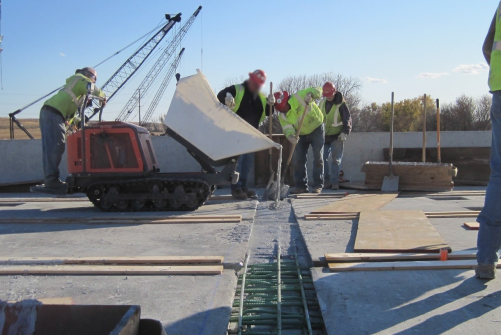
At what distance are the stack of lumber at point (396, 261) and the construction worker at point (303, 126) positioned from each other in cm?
420

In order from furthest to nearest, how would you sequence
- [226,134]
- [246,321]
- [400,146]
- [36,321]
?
1. [400,146]
2. [226,134]
3. [246,321]
4. [36,321]

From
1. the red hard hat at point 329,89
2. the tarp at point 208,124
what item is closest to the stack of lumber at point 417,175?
the red hard hat at point 329,89

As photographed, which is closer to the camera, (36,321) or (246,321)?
(36,321)

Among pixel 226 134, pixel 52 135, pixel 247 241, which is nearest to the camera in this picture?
pixel 247 241

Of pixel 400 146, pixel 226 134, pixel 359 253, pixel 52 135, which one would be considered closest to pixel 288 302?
pixel 359 253

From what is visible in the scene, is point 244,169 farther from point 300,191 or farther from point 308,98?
point 308,98

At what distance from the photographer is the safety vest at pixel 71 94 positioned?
7211mm

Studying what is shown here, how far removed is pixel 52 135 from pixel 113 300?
4.68 meters

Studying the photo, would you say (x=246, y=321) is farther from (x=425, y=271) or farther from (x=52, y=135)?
(x=52, y=135)

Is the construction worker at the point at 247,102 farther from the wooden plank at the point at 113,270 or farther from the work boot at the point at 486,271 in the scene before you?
the work boot at the point at 486,271

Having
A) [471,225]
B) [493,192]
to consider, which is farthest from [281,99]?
[493,192]

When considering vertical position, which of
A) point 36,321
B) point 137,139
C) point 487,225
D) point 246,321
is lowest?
point 246,321

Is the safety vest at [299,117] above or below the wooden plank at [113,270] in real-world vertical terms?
above

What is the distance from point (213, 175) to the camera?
717cm
